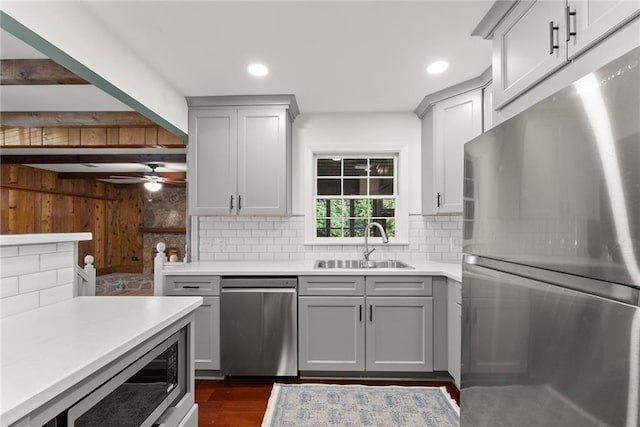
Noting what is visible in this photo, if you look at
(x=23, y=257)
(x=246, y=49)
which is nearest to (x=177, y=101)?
(x=246, y=49)

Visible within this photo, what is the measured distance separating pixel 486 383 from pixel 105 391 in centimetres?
119

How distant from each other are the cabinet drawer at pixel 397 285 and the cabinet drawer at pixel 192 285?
1.27 meters

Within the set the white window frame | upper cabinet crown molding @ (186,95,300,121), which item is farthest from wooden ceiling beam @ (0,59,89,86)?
the white window frame

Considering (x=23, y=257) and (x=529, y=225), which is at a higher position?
(x=529, y=225)

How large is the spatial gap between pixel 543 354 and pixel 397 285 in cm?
197

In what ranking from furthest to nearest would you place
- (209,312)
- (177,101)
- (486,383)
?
(177,101), (209,312), (486,383)

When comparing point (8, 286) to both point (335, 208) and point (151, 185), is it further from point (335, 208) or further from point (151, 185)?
point (151, 185)

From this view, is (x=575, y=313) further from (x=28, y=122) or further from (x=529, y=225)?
(x=28, y=122)

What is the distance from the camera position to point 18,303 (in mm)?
1308

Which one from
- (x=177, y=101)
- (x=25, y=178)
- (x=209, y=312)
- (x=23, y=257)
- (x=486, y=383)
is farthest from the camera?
(x=25, y=178)

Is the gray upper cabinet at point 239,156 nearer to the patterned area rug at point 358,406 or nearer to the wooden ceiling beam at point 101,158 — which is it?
the patterned area rug at point 358,406

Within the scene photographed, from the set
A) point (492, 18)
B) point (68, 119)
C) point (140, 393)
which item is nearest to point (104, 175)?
point (68, 119)

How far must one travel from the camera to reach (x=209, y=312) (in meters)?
2.82

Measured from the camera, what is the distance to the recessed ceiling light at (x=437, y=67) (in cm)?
252
